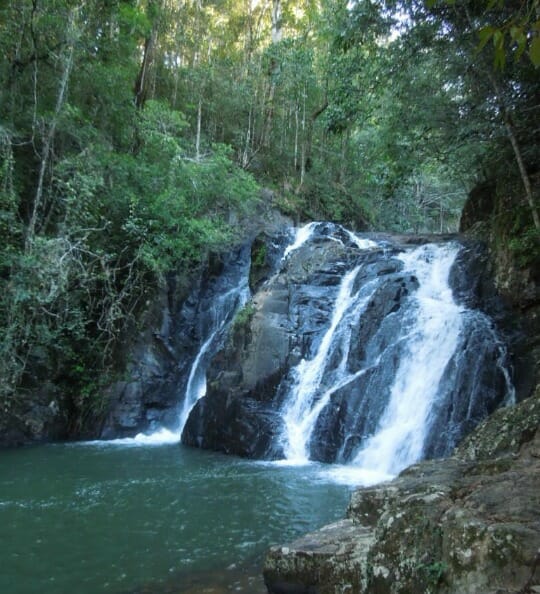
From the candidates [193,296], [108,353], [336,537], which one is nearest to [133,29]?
[193,296]

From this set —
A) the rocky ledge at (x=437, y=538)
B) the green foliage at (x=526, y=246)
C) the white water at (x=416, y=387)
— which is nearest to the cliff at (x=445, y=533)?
the rocky ledge at (x=437, y=538)

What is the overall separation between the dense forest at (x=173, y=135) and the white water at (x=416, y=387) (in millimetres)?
2211

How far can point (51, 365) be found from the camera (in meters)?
14.1

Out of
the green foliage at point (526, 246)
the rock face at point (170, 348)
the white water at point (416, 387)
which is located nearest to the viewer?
the green foliage at point (526, 246)

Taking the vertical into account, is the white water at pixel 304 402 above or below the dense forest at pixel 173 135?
below

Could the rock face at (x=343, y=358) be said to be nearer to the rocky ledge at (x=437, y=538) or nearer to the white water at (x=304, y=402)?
the white water at (x=304, y=402)

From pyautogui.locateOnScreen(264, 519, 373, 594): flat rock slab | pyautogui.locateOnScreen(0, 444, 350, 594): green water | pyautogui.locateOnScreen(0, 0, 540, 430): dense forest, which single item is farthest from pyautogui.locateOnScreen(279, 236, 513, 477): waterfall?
pyautogui.locateOnScreen(264, 519, 373, 594): flat rock slab

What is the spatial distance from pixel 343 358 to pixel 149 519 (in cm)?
614

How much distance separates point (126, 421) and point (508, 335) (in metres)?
9.55

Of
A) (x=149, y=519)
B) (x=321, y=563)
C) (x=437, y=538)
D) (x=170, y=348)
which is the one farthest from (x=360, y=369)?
(x=437, y=538)

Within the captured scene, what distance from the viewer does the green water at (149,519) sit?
5527mm

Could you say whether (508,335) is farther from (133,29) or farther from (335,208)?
(335,208)

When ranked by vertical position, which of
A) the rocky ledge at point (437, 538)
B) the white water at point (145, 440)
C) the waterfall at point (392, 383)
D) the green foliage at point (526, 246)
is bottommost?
the white water at point (145, 440)

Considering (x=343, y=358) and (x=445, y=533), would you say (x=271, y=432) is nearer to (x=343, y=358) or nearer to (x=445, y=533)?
(x=343, y=358)
